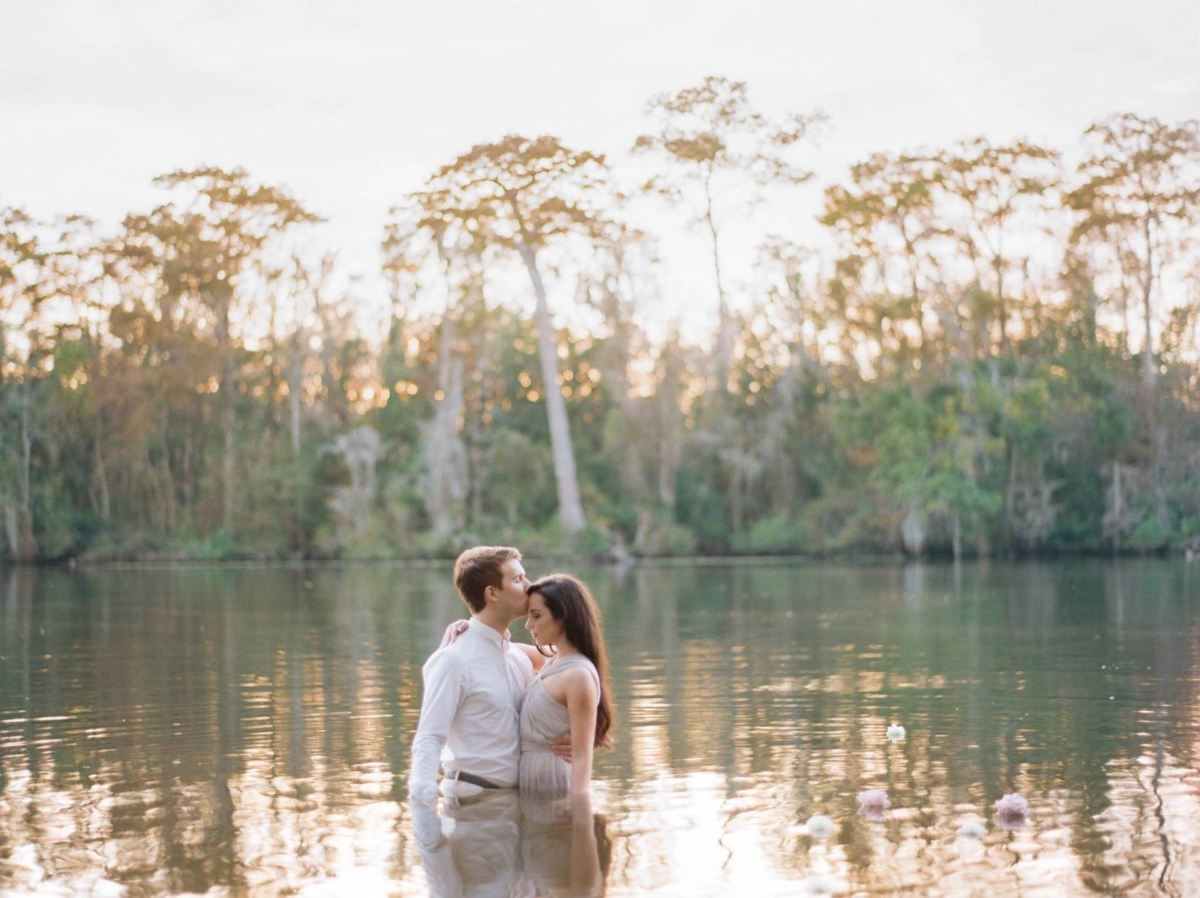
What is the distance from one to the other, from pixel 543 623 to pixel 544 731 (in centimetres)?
64

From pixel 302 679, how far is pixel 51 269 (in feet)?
137

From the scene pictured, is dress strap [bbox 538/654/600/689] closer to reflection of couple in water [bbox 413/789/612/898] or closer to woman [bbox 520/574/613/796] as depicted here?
woman [bbox 520/574/613/796]

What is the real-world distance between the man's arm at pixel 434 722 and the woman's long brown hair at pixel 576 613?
1.56 feet

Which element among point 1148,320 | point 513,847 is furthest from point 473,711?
point 1148,320

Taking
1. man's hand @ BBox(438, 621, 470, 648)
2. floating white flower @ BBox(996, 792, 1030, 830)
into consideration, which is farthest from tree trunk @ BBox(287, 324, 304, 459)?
floating white flower @ BBox(996, 792, 1030, 830)

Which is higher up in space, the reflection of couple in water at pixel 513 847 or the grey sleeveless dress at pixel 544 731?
the grey sleeveless dress at pixel 544 731

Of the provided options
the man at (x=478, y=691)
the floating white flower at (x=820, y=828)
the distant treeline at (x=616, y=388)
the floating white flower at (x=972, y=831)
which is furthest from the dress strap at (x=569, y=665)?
the distant treeline at (x=616, y=388)

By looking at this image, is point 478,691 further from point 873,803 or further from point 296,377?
point 296,377

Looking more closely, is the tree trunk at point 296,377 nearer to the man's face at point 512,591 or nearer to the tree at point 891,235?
the tree at point 891,235

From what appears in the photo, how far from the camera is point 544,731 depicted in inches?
308

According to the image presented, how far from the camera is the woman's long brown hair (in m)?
7.39

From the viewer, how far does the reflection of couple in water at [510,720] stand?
7.31m

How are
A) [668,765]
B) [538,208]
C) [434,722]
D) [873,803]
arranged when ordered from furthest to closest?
[538,208], [668,765], [873,803], [434,722]

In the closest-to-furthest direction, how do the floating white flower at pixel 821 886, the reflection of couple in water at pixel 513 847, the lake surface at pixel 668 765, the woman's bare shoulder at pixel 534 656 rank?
the floating white flower at pixel 821 886 → the reflection of couple in water at pixel 513 847 → the lake surface at pixel 668 765 → the woman's bare shoulder at pixel 534 656
